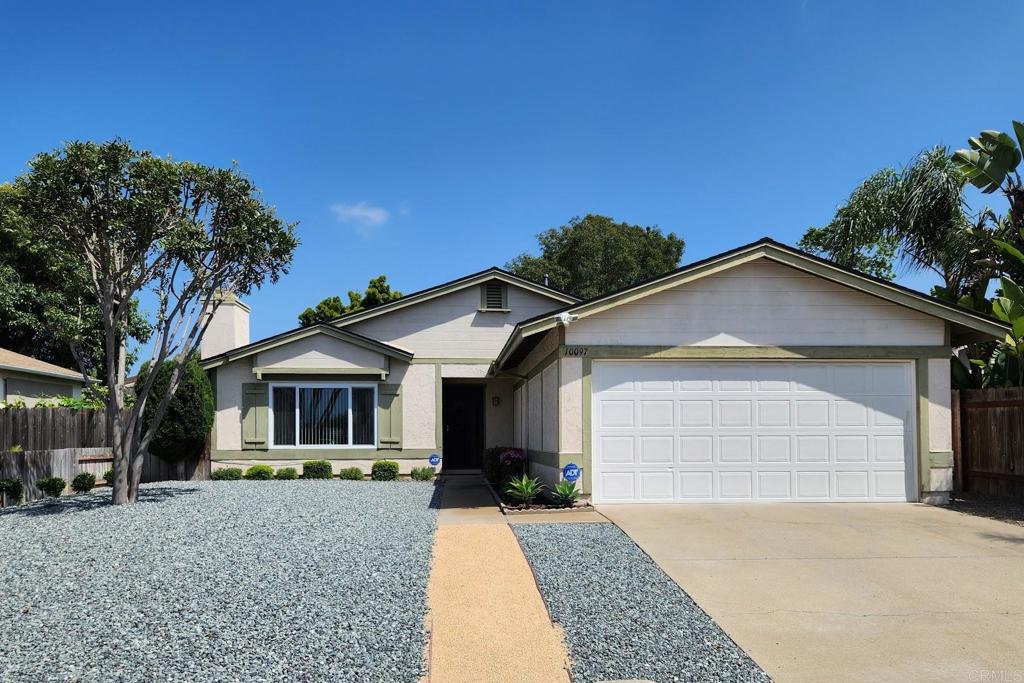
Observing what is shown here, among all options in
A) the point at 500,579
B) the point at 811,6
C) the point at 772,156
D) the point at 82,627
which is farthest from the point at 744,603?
the point at 772,156

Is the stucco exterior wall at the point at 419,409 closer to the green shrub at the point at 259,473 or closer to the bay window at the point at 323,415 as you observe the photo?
the bay window at the point at 323,415

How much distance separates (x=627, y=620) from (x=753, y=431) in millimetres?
6827

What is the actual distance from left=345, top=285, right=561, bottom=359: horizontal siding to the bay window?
5.67ft

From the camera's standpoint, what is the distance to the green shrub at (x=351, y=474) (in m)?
16.7

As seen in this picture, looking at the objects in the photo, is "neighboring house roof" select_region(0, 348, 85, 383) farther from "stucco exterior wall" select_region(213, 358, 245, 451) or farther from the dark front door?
the dark front door

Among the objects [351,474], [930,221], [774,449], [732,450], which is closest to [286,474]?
[351,474]

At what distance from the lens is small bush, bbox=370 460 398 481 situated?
16781 mm

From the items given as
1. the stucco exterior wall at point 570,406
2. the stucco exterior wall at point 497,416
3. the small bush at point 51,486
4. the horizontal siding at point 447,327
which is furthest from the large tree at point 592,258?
the small bush at point 51,486

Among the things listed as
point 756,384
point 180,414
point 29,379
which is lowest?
point 180,414

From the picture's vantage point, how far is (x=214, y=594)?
19.8 ft

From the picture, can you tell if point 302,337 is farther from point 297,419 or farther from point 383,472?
point 383,472

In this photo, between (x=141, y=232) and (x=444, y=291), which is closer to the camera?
(x=141, y=232)

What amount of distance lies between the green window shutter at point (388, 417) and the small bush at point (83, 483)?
5.91 metres

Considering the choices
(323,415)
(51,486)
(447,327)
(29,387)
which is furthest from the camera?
(29,387)
